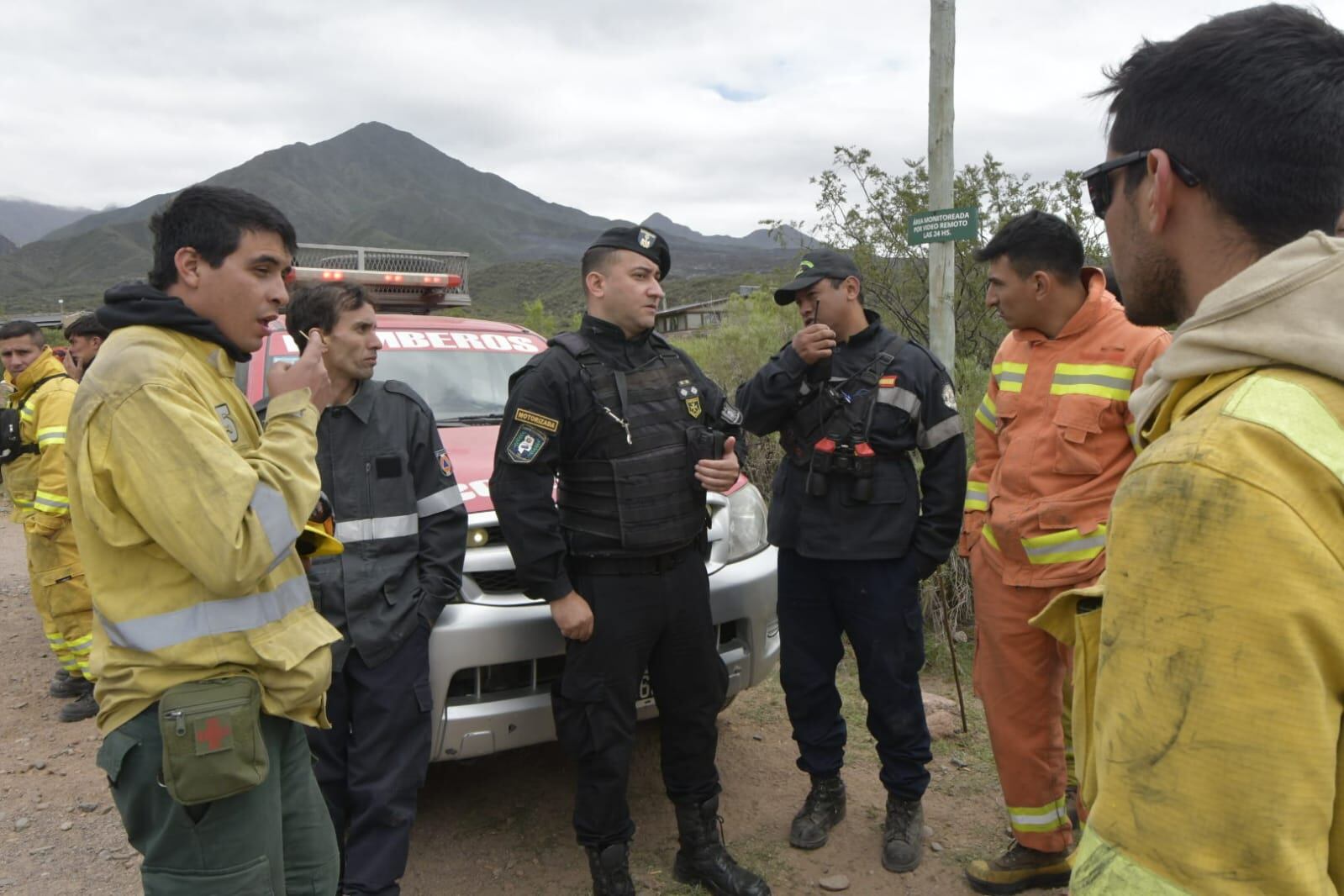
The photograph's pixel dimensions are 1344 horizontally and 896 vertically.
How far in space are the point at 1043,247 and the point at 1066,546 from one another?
107 cm

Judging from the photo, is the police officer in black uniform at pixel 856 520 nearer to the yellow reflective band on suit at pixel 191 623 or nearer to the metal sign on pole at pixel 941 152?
the yellow reflective band on suit at pixel 191 623

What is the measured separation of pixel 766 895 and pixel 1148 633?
99.2 inches

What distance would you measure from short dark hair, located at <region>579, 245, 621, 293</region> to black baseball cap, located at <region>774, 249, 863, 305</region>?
734 mm

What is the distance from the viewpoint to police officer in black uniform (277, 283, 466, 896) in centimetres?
268

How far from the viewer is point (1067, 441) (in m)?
2.89

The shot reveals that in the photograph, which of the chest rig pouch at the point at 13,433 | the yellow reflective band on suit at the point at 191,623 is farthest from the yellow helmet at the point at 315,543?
the chest rig pouch at the point at 13,433

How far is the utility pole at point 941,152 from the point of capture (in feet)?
19.8

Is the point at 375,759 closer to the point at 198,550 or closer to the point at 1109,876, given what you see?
the point at 198,550

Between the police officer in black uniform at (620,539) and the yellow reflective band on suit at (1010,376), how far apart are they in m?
1.07

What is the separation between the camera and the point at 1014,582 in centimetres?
299

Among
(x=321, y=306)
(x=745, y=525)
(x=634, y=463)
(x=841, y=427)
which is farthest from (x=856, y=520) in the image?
(x=321, y=306)

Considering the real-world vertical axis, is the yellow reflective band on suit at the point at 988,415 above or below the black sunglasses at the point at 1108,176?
below

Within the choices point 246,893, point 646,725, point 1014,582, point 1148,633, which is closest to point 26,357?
point 646,725

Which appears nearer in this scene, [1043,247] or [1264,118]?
[1264,118]
